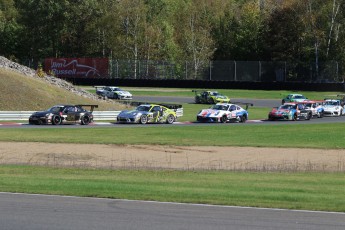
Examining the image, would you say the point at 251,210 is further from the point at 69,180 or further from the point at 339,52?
the point at 339,52

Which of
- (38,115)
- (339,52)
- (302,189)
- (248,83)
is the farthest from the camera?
(339,52)

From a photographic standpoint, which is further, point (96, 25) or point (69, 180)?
point (96, 25)

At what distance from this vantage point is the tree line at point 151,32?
310 feet

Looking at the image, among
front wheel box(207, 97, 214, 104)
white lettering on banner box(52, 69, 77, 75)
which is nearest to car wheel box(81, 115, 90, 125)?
front wheel box(207, 97, 214, 104)

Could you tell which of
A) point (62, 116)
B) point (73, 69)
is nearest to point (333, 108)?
point (62, 116)

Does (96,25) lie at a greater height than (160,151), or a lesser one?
greater

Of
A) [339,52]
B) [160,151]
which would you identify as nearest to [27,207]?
[160,151]

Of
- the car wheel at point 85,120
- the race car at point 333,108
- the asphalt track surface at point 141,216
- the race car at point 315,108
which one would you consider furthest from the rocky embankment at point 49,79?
the asphalt track surface at point 141,216

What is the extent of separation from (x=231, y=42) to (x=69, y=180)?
88.1 m

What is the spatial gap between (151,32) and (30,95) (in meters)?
48.5

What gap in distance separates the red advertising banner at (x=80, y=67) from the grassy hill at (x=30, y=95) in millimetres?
30762

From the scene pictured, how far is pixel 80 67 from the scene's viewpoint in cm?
8981

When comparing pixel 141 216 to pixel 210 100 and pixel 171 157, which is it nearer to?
pixel 171 157

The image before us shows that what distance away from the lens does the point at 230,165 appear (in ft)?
81.1
